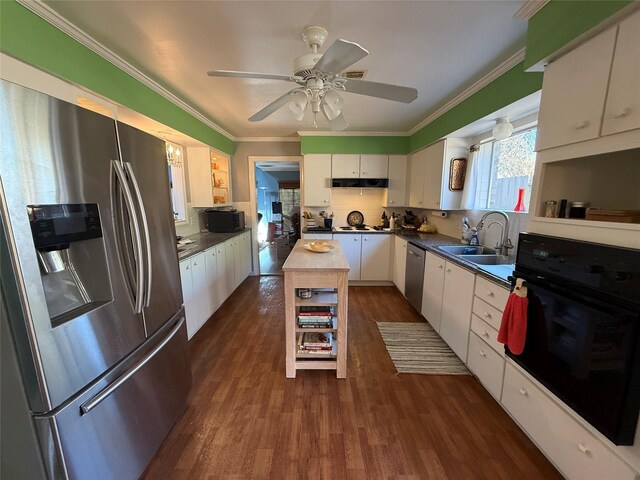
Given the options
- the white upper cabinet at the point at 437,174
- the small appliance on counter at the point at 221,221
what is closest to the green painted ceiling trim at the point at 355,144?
the white upper cabinet at the point at 437,174

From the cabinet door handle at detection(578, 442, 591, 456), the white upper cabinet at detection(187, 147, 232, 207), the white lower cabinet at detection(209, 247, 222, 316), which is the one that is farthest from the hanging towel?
the white upper cabinet at detection(187, 147, 232, 207)

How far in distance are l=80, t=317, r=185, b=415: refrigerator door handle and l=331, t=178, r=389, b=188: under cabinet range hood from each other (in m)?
3.23

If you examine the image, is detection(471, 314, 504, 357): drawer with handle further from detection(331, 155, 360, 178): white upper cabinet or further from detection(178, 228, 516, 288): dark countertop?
detection(331, 155, 360, 178): white upper cabinet

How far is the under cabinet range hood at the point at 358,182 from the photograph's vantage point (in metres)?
4.13

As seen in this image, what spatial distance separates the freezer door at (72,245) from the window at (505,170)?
121 inches

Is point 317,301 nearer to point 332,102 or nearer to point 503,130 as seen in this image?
point 332,102

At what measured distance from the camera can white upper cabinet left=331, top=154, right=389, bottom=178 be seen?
4.15 meters

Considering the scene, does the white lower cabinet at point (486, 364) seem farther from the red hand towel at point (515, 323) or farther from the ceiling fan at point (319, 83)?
the ceiling fan at point (319, 83)

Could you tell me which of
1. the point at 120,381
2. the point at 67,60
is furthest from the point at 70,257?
the point at 67,60

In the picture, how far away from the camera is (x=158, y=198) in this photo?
4.83 feet

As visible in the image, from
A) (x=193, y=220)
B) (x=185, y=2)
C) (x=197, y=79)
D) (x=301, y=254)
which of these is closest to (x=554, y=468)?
(x=301, y=254)

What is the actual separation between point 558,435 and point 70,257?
2.50 metres

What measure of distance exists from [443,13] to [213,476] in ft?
9.56

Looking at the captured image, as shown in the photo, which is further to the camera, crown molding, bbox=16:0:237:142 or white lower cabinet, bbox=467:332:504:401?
white lower cabinet, bbox=467:332:504:401
